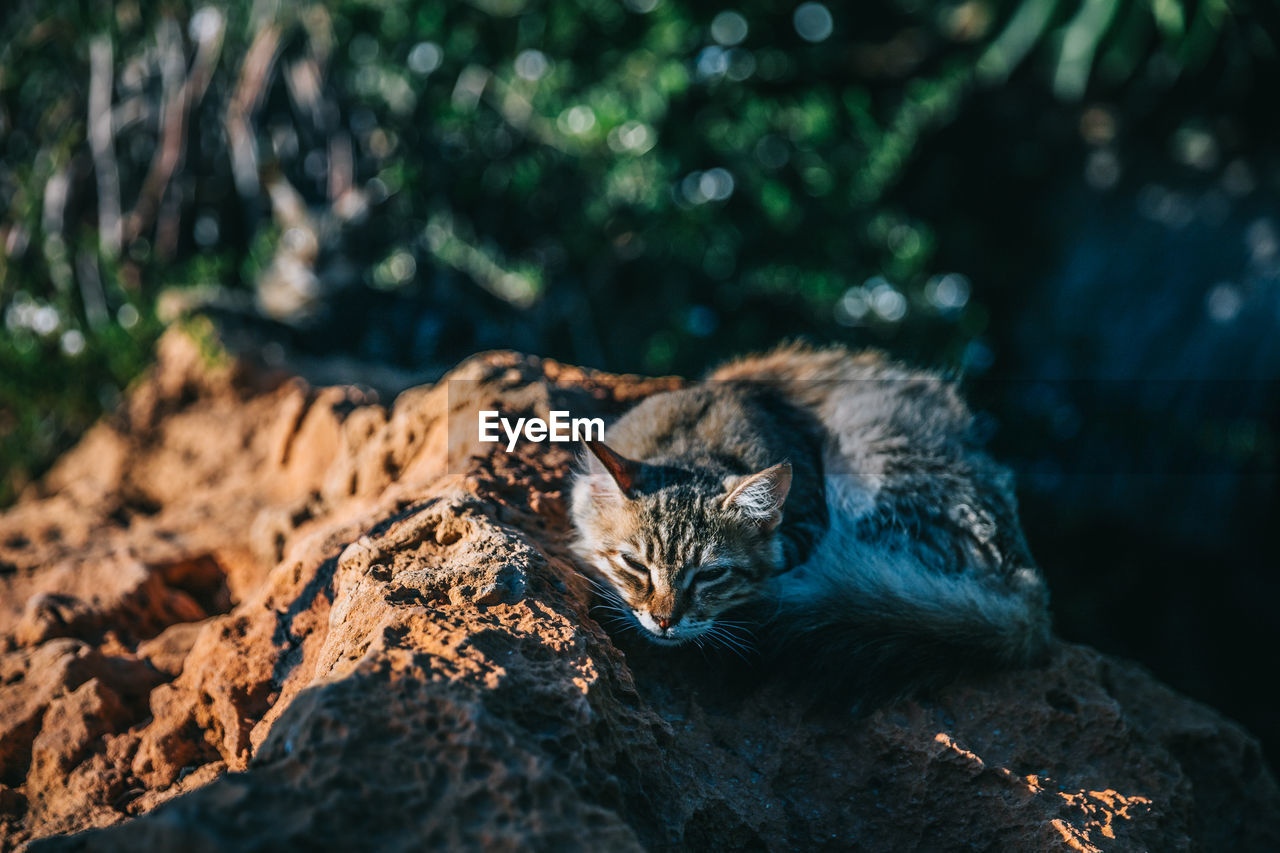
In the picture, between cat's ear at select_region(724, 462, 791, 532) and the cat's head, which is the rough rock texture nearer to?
the cat's head

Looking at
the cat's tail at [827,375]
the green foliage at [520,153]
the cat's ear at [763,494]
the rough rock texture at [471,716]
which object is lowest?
the rough rock texture at [471,716]

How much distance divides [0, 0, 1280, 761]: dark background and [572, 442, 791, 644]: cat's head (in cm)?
369

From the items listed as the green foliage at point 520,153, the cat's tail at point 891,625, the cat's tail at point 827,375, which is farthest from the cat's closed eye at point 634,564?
the green foliage at point 520,153

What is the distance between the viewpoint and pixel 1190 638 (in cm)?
663

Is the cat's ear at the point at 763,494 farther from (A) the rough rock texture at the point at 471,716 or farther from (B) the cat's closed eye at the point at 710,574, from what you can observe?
(A) the rough rock texture at the point at 471,716

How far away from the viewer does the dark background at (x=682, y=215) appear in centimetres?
671

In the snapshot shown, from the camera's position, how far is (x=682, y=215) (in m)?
6.98

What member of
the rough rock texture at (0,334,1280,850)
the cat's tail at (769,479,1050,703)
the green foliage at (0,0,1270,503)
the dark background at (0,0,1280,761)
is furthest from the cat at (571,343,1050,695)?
the green foliage at (0,0,1270,503)

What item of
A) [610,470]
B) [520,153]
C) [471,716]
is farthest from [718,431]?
[520,153]

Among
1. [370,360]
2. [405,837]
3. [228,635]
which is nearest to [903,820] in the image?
[405,837]

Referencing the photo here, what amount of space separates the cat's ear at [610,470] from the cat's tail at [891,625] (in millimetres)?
674

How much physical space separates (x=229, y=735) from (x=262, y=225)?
544 cm

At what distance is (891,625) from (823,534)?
0.52m

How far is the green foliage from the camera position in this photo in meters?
6.93
